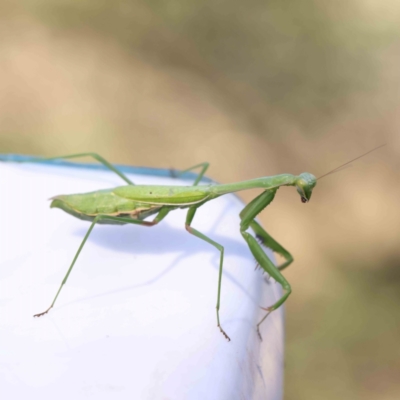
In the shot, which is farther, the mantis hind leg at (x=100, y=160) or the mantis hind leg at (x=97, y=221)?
the mantis hind leg at (x=100, y=160)

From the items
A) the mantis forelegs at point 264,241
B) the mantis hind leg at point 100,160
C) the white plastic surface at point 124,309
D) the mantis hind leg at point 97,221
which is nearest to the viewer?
the white plastic surface at point 124,309

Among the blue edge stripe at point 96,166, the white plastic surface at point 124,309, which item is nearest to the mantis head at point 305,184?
the white plastic surface at point 124,309

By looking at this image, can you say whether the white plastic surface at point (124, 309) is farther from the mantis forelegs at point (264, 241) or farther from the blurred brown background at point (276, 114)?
the blurred brown background at point (276, 114)

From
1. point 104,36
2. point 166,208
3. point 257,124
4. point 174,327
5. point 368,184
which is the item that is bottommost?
point 174,327

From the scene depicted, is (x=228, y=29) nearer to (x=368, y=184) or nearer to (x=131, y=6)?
(x=131, y=6)

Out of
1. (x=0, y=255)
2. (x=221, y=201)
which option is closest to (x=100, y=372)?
(x=0, y=255)

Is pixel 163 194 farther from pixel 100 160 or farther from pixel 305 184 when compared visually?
pixel 305 184

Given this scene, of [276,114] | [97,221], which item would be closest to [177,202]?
[97,221]
